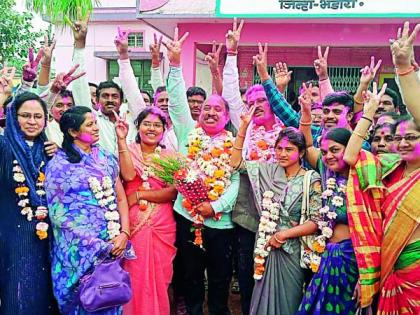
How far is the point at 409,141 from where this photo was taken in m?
2.86

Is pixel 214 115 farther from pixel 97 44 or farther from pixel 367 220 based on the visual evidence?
pixel 97 44

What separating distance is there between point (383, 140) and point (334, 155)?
0.47 metres

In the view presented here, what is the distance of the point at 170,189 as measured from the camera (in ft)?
12.3

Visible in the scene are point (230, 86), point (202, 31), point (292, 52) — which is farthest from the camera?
point (292, 52)

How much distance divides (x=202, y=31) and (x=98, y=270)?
7026 millimetres

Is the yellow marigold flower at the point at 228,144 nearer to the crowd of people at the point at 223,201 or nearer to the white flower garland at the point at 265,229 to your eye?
the crowd of people at the point at 223,201

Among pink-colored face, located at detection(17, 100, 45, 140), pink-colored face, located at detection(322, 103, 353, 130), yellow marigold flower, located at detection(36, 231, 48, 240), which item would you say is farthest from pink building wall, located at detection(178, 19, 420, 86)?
yellow marigold flower, located at detection(36, 231, 48, 240)

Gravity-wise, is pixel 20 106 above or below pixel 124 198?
above

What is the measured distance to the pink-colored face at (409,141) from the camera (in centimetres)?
285

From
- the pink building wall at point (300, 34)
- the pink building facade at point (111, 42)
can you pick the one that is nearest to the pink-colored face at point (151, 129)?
the pink building wall at point (300, 34)

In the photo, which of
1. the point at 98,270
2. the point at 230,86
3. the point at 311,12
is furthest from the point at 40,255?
the point at 311,12

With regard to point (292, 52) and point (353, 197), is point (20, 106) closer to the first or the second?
point (353, 197)

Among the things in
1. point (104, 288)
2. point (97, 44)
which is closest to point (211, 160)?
point (104, 288)

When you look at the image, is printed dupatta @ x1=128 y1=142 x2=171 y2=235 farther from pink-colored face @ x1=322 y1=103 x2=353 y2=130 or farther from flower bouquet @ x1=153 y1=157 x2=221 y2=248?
pink-colored face @ x1=322 y1=103 x2=353 y2=130
